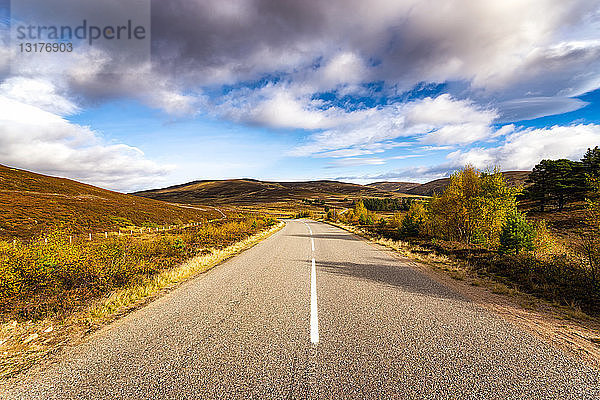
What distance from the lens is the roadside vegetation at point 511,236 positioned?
322 inches

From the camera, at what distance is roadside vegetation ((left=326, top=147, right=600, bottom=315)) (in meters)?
8.19

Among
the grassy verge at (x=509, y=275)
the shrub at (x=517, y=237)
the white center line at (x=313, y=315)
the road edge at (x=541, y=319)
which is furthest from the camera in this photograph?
the shrub at (x=517, y=237)

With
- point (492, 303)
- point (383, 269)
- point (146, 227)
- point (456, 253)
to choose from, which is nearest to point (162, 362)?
point (492, 303)

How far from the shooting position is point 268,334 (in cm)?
480

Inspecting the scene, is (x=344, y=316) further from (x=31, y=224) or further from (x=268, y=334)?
(x=31, y=224)

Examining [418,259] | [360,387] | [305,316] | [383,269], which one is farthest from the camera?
[418,259]

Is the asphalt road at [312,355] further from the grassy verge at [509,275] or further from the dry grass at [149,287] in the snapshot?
the grassy verge at [509,275]

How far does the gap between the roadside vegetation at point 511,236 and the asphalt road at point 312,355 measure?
3846 millimetres

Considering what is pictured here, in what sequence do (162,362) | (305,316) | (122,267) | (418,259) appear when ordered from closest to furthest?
1. (162,362)
2. (305,316)
3. (122,267)
4. (418,259)

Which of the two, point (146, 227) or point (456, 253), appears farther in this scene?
point (146, 227)

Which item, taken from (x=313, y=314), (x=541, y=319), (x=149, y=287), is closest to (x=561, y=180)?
(x=541, y=319)

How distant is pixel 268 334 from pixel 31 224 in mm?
39067

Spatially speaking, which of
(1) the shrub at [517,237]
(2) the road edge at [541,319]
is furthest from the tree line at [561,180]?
(2) the road edge at [541,319]

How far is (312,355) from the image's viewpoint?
4059mm
